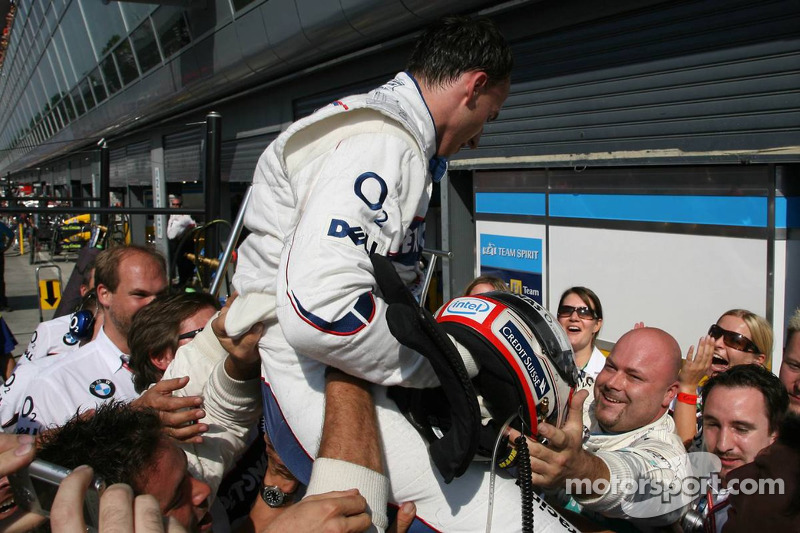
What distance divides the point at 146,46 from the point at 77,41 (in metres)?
9.03

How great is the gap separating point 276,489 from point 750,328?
3.18 metres

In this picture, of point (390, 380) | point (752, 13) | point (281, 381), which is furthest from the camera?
point (752, 13)

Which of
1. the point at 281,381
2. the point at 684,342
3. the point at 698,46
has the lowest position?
the point at 684,342

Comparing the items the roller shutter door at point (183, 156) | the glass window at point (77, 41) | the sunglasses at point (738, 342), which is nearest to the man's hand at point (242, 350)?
the sunglasses at point (738, 342)

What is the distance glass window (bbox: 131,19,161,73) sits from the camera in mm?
15539

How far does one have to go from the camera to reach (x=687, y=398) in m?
3.21

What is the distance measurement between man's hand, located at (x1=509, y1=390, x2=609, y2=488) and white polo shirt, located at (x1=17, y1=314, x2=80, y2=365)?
10.9 ft

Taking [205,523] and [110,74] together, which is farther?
[110,74]

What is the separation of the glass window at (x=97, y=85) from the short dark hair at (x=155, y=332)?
21274 mm

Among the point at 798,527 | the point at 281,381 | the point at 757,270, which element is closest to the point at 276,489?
the point at 281,381

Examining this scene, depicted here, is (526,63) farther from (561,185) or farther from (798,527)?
(798,527)

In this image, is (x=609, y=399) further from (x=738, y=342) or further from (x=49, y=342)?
(x=49, y=342)

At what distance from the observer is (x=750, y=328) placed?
13.0 feet

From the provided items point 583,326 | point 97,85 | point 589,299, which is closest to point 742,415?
point 583,326
